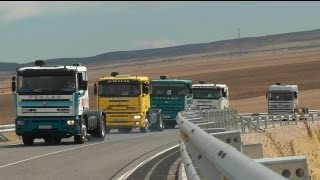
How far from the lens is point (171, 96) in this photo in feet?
136

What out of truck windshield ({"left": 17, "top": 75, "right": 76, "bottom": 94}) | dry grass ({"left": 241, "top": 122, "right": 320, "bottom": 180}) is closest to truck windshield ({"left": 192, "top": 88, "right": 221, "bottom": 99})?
dry grass ({"left": 241, "top": 122, "right": 320, "bottom": 180})

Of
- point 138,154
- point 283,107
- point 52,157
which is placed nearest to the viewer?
point 52,157

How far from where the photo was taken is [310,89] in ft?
308

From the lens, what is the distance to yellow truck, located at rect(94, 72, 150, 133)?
3362 centimetres

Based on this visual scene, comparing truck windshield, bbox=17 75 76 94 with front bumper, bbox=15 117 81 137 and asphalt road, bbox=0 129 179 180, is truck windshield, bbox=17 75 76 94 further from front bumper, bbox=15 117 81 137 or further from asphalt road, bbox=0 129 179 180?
asphalt road, bbox=0 129 179 180

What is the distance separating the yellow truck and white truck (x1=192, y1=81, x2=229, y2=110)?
28.3ft

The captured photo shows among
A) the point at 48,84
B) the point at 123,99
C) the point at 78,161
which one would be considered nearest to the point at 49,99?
the point at 48,84

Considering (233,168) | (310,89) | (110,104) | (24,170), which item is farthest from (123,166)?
(310,89)

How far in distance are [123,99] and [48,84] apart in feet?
36.4

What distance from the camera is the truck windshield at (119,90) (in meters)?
33.6

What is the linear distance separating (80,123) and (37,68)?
2455 mm

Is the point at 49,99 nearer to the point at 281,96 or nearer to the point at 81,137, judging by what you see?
the point at 81,137

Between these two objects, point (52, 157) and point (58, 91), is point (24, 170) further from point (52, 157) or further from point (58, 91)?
point (58, 91)

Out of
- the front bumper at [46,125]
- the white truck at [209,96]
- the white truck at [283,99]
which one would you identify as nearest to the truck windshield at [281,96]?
the white truck at [283,99]
